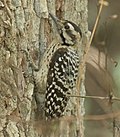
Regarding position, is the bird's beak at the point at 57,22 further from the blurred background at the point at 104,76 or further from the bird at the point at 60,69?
the blurred background at the point at 104,76

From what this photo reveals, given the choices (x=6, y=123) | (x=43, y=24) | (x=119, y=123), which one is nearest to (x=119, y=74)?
(x=119, y=123)

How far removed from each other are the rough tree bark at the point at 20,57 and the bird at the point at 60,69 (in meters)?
0.07

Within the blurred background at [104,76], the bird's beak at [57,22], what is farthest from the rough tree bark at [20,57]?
the blurred background at [104,76]

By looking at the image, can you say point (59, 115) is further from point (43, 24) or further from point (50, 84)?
point (43, 24)

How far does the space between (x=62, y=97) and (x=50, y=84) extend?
5.1 inches

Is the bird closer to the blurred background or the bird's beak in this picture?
the bird's beak

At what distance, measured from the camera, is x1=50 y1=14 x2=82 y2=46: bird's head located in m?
4.76

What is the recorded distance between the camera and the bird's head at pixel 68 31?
15.6 ft

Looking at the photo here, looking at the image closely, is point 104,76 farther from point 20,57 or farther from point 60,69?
point 20,57

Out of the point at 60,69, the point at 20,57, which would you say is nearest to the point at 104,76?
the point at 60,69

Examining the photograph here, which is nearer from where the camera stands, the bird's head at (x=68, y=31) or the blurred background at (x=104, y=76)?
the blurred background at (x=104, y=76)

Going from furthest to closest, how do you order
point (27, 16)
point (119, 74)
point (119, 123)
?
point (119, 74)
point (119, 123)
point (27, 16)

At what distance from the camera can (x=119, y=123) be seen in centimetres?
481

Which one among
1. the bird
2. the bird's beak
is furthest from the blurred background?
the bird's beak
